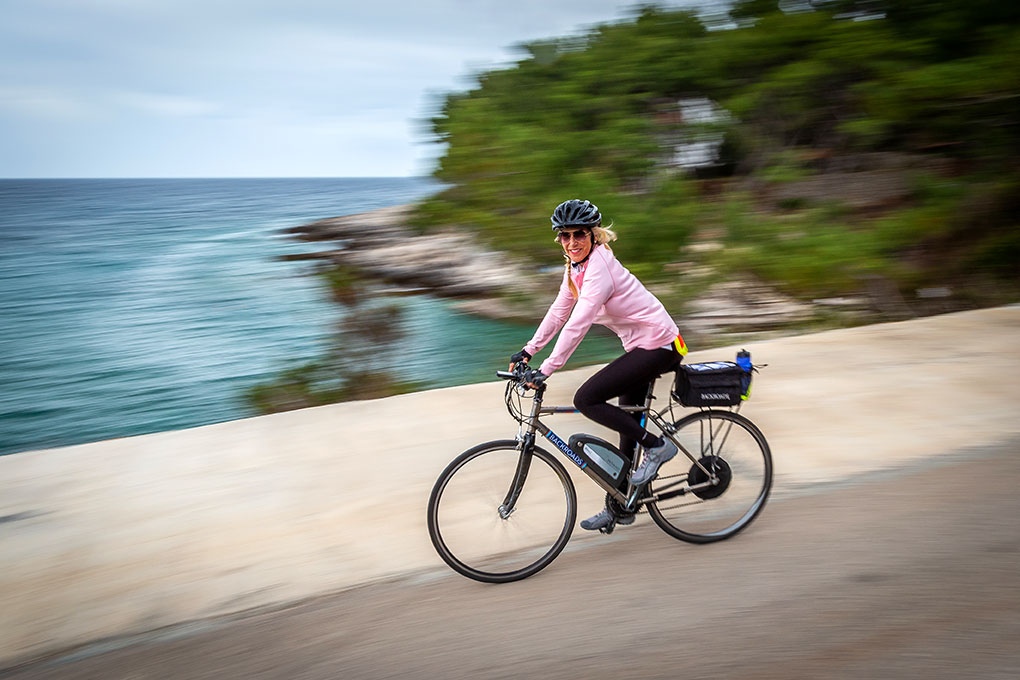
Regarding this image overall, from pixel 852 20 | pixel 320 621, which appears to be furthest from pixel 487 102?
pixel 320 621

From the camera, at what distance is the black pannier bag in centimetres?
414

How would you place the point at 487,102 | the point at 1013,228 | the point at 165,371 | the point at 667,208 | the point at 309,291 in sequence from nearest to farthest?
the point at 667,208, the point at 487,102, the point at 1013,228, the point at 165,371, the point at 309,291

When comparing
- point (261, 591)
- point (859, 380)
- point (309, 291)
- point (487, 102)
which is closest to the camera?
point (261, 591)

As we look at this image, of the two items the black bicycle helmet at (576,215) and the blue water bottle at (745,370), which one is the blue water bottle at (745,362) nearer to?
the blue water bottle at (745,370)

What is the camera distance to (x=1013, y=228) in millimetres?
12734

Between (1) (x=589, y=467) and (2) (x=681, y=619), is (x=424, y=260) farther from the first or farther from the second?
(2) (x=681, y=619)

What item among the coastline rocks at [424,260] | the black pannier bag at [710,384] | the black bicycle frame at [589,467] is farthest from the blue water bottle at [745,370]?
the coastline rocks at [424,260]

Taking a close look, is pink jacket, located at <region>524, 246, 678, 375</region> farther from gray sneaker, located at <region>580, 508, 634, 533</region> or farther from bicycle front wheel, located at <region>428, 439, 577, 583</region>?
gray sneaker, located at <region>580, 508, 634, 533</region>

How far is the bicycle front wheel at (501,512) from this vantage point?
3.94 m

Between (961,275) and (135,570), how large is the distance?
13366 millimetres

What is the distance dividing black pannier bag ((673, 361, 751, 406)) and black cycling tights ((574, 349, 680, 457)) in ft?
0.45

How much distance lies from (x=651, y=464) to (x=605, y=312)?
2.84ft

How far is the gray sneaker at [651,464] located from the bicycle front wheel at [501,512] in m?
0.36

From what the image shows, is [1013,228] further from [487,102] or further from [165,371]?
[165,371]
